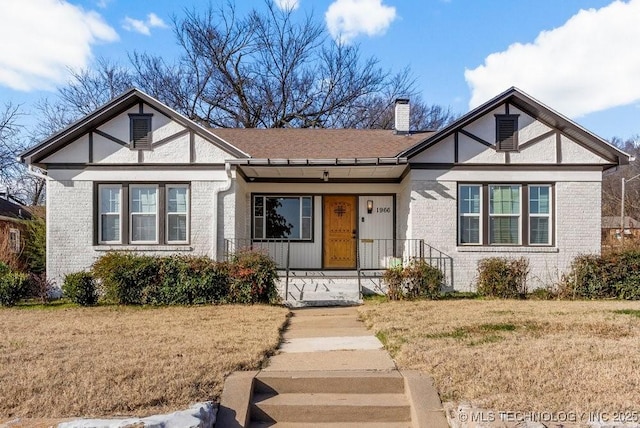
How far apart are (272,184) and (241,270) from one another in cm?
433

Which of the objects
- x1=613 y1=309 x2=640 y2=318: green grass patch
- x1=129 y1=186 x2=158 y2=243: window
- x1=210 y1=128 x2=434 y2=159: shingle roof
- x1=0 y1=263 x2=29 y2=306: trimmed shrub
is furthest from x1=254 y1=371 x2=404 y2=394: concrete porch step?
x1=210 y1=128 x2=434 y2=159: shingle roof

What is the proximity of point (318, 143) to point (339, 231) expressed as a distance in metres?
2.71

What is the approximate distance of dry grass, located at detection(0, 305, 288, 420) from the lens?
4.39 meters

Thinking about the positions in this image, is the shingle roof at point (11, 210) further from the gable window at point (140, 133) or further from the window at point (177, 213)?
the window at point (177, 213)

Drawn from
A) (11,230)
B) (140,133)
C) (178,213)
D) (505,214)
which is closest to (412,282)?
(505,214)

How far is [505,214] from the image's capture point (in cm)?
1220

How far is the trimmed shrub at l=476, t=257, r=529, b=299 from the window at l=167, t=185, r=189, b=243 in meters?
7.47

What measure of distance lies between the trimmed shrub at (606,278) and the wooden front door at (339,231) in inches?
226

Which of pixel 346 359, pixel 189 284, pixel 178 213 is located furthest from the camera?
pixel 178 213

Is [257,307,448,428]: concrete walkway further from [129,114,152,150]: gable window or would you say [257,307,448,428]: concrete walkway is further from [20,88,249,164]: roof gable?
[129,114,152,150]: gable window

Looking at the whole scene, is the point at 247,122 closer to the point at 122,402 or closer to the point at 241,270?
the point at 241,270

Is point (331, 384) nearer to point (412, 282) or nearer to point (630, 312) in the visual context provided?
point (412, 282)

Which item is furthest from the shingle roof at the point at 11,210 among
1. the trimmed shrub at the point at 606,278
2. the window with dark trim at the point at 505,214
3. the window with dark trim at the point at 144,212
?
the trimmed shrub at the point at 606,278

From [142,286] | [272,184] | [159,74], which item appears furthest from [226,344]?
[159,74]
